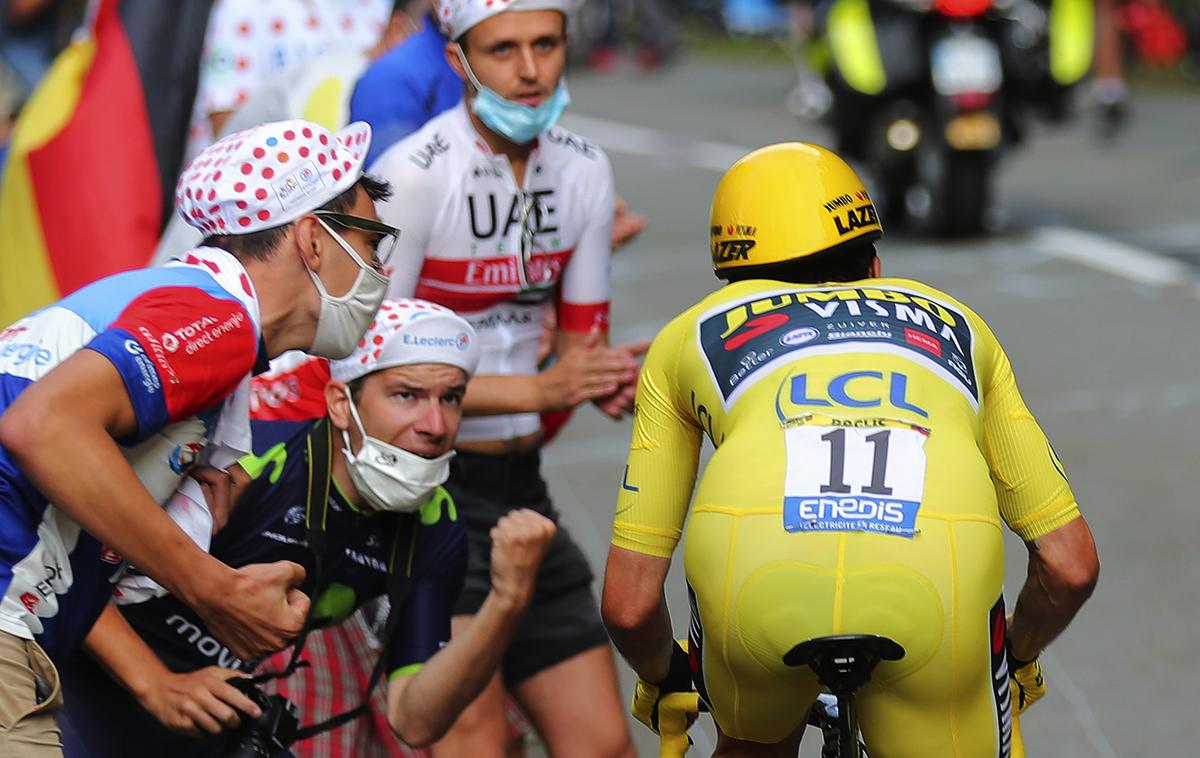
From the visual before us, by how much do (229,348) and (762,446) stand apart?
0.97m

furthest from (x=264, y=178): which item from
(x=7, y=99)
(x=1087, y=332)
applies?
(x=1087, y=332)

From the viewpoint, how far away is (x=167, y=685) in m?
4.07

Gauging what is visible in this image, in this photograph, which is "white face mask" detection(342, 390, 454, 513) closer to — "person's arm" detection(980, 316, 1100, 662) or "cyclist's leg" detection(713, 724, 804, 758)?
"cyclist's leg" detection(713, 724, 804, 758)

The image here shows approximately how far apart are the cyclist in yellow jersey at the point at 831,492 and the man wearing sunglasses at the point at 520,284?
3.13 ft

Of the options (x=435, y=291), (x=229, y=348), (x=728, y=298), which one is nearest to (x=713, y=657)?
(x=728, y=298)

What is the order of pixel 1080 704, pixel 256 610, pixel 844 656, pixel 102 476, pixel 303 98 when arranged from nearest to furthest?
pixel 102 476 → pixel 256 610 → pixel 844 656 → pixel 303 98 → pixel 1080 704

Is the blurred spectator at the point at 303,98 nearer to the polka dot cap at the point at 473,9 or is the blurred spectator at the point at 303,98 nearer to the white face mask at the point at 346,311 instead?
the polka dot cap at the point at 473,9

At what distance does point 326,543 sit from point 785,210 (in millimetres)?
1224

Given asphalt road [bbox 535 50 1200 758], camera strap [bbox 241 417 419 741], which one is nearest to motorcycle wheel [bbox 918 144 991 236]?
asphalt road [bbox 535 50 1200 758]

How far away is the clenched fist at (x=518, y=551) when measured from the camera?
4086 millimetres

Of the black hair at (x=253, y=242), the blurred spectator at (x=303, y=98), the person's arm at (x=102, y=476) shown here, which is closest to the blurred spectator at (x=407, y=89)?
the blurred spectator at (x=303, y=98)

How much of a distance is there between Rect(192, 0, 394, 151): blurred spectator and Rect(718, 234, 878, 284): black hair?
11.5 feet

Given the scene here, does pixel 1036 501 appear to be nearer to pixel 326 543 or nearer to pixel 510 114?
pixel 326 543

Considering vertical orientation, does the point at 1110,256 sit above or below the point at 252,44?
below
